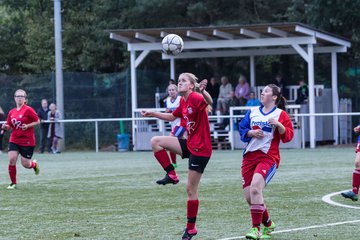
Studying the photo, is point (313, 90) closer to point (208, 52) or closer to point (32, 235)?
point (208, 52)

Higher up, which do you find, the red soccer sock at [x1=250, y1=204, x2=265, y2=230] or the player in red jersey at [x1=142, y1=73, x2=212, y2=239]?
the player in red jersey at [x1=142, y1=73, x2=212, y2=239]

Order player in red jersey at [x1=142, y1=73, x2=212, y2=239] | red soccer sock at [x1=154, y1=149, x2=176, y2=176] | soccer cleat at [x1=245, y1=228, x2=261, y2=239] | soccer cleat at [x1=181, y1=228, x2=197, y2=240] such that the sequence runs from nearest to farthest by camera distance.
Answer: soccer cleat at [x1=245, y1=228, x2=261, y2=239] → soccer cleat at [x1=181, y1=228, x2=197, y2=240] → player in red jersey at [x1=142, y1=73, x2=212, y2=239] → red soccer sock at [x1=154, y1=149, x2=176, y2=176]

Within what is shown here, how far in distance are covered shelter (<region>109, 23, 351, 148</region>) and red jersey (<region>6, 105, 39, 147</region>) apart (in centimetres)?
1227

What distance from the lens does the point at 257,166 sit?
31.8 feet

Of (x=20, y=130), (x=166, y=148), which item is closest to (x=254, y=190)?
(x=166, y=148)

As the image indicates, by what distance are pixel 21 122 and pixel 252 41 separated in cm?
1408

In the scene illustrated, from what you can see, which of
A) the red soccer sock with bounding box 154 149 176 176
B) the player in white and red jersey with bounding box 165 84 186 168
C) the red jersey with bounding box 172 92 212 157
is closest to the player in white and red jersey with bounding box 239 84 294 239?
the red jersey with bounding box 172 92 212 157

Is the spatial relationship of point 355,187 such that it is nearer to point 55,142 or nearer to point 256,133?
point 256,133

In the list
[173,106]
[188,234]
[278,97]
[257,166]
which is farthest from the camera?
[173,106]

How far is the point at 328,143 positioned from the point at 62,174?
41.9 ft

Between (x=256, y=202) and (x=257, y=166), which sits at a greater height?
(x=257, y=166)

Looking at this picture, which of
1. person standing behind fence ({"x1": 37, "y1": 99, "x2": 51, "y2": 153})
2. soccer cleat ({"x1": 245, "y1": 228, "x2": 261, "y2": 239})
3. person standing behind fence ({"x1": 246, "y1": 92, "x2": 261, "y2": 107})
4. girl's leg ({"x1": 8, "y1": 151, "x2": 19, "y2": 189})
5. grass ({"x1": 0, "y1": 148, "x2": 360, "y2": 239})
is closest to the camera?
soccer cleat ({"x1": 245, "y1": 228, "x2": 261, "y2": 239})

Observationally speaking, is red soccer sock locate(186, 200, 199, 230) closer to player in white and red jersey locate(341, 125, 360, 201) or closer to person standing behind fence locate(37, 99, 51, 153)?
player in white and red jersey locate(341, 125, 360, 201)

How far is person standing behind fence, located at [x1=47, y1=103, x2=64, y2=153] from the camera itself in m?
29.4
